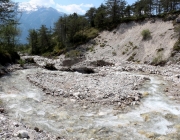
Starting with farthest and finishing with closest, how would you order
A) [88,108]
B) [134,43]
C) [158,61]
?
1. [134,43]
2. [158,61]
3. [88,108]

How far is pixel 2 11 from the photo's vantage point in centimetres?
3188

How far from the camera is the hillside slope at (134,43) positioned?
43000 millimetres

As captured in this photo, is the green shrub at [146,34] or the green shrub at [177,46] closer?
the green shrub at [177,46]

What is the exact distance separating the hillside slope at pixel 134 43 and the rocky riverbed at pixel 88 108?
58.7 feet

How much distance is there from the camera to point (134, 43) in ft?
170

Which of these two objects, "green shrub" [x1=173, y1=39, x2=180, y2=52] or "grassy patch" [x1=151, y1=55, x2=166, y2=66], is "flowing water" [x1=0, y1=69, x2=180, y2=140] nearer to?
"grassy patch" [x1=151, y1=55, x2=166, y2=66]

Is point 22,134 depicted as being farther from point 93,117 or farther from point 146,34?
point 146,34

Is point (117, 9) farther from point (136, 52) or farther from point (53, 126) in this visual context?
point (53, 126)

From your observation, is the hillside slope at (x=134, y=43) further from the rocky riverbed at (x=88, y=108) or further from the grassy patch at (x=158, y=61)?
the rocky riverbed at (x=88, y=108)

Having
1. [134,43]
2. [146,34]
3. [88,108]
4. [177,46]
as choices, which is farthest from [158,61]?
[88,108]

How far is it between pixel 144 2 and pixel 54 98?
203ft

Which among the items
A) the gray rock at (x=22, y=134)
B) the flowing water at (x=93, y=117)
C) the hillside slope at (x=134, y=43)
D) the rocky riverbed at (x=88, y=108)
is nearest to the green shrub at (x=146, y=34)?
the hillside slope at (x=134, y=43)

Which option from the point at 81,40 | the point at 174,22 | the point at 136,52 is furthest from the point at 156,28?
the point at 81,40

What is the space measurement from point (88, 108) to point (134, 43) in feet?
A: 126
